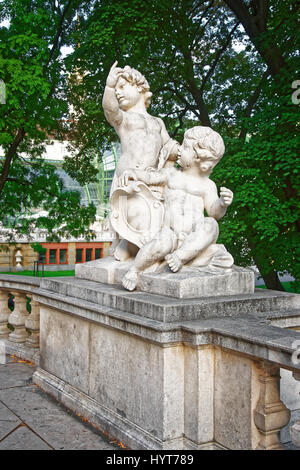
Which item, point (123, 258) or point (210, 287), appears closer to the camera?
point (210, 287)

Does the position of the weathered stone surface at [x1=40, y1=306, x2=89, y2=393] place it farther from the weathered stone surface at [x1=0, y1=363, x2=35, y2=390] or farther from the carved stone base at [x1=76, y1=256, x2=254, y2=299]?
the carved stone base at [x1=76, y1=256, x2=254, y2=299]

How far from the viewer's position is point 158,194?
15.9 ft

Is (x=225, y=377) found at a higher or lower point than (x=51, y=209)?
lower

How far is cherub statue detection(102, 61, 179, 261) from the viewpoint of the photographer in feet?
16.8

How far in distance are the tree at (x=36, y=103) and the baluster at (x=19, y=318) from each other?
450 centimetres

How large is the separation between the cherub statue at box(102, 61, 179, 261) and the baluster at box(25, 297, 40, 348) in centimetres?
155

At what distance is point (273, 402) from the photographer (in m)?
2.95

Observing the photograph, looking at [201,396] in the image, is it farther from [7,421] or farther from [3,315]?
[3,315]

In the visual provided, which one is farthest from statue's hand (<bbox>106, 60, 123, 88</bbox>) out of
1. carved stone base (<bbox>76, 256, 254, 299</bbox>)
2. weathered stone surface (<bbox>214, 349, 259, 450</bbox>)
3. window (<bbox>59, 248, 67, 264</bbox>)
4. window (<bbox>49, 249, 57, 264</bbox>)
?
window (<bbox>59, 248, 67, 264</bbox>)

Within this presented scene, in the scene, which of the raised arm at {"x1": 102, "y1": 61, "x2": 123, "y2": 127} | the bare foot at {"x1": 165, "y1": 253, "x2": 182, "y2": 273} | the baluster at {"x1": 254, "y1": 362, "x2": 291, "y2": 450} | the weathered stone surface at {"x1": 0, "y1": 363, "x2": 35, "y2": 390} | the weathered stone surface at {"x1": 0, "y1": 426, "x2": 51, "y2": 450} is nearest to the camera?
the baluster at {"x1": 254, "y1": 362, "x2": 291, "y2": 450}

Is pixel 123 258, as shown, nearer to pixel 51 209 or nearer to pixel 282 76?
pixel 282 76

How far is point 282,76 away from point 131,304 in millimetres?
7446

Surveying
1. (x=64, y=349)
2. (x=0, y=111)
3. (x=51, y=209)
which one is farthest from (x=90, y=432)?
(x=51, y=209)

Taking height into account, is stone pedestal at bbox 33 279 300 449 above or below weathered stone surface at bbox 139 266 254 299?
below
